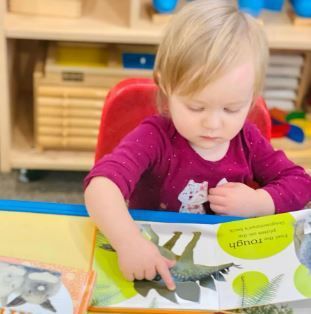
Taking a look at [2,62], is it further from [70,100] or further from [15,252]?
[15,252]

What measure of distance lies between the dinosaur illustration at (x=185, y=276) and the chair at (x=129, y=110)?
0.98 feet

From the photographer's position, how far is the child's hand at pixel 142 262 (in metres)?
0.64

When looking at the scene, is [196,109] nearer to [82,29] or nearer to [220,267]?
[220,267]

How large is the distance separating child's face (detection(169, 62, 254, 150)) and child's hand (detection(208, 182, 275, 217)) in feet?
Answer: 0.24

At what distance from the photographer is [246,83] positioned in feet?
2.37

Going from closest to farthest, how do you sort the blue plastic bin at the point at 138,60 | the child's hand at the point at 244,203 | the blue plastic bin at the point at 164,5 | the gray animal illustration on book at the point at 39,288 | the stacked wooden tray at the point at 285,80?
the gray animal illustration on book at the point at 39,288, the child's hand at the point at 244,203, the blue plastic bin at the point at 164,5, the blue plastic bin at the point at 138,60, the stacked wooden tray at the point at 285,80

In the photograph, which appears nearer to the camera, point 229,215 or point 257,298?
point 257,298

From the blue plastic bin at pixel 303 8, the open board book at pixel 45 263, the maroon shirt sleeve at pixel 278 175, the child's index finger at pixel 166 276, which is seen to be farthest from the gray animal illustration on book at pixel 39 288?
the blue plastic bin at pixel 303 8

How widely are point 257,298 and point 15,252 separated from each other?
264 mm

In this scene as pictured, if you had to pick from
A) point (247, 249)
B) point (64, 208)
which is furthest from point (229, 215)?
point (64, 208)

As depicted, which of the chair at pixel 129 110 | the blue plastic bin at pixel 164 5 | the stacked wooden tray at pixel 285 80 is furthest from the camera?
the stacked wooden tray at pixel 285 80

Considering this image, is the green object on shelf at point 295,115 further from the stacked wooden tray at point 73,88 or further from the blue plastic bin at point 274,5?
the stacked wooden tray at point 73,88

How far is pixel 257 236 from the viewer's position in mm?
689

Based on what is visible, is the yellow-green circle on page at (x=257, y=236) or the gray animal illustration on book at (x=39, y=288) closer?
the gray animal illustration on book at (x=39, y=288)
